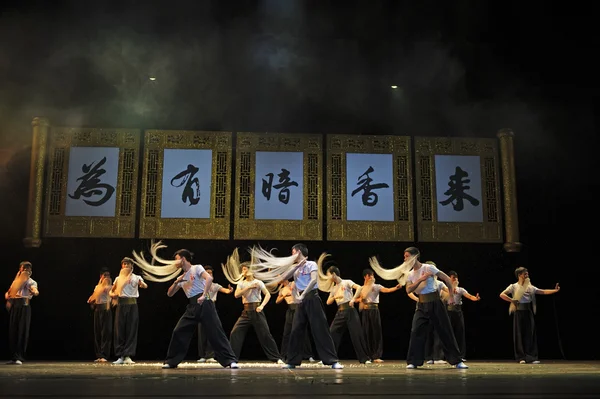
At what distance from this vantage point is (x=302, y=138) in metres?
9.96

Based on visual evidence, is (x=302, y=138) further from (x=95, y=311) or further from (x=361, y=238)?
(x=95, y=311)

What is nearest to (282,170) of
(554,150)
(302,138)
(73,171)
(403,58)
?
(302,138)

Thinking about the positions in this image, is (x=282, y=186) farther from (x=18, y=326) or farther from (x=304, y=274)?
(x=18, y=326)

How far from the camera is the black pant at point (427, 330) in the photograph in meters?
6.59

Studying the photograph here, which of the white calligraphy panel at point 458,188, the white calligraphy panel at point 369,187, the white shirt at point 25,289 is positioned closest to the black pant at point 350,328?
the white calligraphy panel at point 369,187

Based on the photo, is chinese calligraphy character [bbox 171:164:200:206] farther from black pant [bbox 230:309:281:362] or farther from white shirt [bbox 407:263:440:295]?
white shirt [bbox 407:263:440:295]

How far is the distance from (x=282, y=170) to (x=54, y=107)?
3.91 meters

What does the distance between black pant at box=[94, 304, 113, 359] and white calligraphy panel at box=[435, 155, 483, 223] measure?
18.0ft

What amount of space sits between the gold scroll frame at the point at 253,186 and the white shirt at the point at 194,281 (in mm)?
3119

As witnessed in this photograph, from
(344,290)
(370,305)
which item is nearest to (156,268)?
(344,290)

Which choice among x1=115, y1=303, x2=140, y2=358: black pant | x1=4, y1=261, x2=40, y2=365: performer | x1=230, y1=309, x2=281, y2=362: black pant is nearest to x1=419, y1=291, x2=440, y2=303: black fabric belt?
x1=230, y1=309, x2=281, y2=362: black pant

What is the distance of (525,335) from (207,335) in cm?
489

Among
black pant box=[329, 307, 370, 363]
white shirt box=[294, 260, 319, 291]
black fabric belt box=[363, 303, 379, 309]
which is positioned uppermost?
white shirt box=[294, 260, 319, 291]

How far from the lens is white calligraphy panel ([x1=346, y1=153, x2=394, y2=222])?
9.84 m
